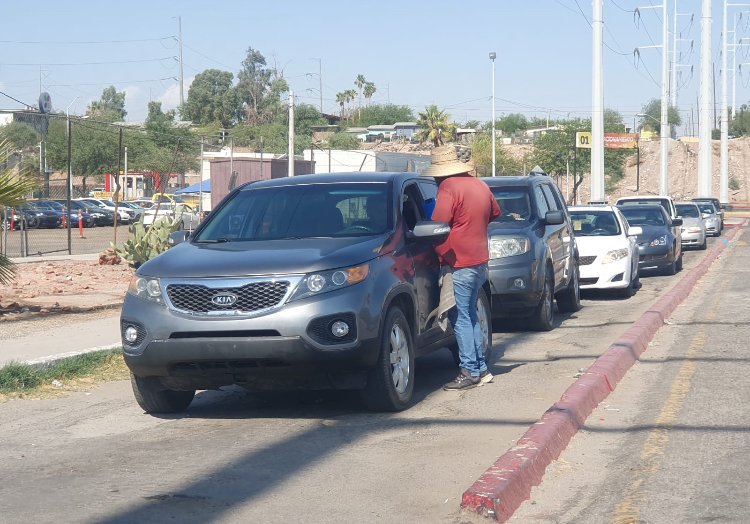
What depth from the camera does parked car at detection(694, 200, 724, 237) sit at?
4362 centimetres

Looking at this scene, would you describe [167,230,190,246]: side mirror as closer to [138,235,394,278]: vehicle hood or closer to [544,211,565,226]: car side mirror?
[138,235,394,278]: vehicle hood

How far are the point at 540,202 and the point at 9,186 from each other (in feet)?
21.7

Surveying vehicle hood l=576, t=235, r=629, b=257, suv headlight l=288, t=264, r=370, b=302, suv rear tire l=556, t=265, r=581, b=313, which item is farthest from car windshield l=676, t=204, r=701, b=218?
suv headlight l=288, t=264, r=370, b=302

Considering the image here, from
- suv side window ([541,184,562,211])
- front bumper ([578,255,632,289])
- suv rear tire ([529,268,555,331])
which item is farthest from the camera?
front bumper ([578,255,632,289])

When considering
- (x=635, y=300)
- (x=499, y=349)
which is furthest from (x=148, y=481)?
(x=635, y=300)

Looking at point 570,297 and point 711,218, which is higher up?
point 711,218

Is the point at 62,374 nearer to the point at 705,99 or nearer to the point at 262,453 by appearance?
the point at 262,453

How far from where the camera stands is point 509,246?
12062 mm

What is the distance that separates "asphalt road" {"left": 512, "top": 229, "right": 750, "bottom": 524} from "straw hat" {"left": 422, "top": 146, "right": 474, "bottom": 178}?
2.19 meters

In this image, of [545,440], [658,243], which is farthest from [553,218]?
[658,243]

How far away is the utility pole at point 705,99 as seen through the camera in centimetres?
5688

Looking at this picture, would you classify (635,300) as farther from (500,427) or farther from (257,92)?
(257,92)

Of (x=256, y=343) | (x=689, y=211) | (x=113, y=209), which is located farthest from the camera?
(x=113, y=209)

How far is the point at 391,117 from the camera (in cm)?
14888
